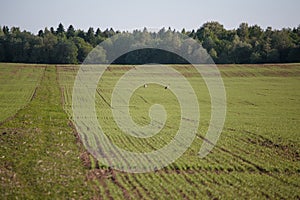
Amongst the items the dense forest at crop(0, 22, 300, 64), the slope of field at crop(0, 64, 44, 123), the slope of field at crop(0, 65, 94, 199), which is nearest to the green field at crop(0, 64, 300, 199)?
the slope of field at crop(0, 65, 94, 199)

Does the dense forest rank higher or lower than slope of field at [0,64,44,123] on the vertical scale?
higher

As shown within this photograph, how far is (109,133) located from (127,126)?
3.01 metres

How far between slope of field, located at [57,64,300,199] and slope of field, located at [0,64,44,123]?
5.42 meters

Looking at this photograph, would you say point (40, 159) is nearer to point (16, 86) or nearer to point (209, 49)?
point (16, 86)

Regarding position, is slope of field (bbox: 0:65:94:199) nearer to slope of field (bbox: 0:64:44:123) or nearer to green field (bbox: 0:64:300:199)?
green field (bbox: 0:64:300:199)

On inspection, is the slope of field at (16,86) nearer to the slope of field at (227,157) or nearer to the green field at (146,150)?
the green field at (146,150)

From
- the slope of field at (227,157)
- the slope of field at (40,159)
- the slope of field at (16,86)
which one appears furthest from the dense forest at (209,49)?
the slope of field at (40,159)

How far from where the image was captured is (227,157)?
65.5ft

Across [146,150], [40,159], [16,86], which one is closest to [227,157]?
[146,150]

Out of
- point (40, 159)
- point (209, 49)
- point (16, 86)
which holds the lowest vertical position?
point (40, 159)

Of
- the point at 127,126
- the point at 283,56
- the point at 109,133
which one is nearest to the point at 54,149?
the point at 109,133

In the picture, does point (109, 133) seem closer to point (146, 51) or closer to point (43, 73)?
point (43, 73)

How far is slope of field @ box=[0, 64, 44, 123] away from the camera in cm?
3588

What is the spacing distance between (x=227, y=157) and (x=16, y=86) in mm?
43079
